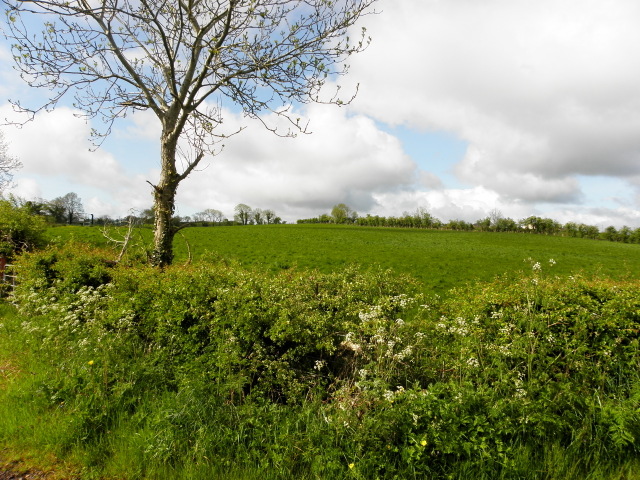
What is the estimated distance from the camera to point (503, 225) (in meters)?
102

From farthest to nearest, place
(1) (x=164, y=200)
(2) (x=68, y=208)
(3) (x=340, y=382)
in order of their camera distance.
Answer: (2) (x=68, y=208)
(1) (x=164, y=200)
(3) (x=340, y=382)

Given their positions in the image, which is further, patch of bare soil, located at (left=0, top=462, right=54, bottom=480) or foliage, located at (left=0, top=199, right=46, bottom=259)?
foliage, located at (left=0, top=199, right=46, bottom=259)

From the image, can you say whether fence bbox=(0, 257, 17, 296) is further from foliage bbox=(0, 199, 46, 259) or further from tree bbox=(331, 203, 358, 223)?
tree bbox=(331, 203, 358, 223)

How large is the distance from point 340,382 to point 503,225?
11242 centimetres

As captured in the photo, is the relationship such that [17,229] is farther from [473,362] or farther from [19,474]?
[473,362]

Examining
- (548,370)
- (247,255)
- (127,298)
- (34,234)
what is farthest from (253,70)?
(247,255)

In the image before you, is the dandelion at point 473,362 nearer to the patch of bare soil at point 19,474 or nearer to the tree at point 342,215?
the patch of bare soil at point 19,474

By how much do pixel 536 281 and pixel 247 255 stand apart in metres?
23.3

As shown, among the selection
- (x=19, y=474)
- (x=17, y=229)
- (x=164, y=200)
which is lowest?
(x=19, y=474)

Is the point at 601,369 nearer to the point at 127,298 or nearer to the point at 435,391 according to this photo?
the point at 435,391

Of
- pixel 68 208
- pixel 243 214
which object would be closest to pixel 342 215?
pixel 243 214

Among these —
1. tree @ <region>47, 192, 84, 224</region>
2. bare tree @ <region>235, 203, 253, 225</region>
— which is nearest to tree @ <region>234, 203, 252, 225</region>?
bare tree @ <region>235, 203, 253, 225</region>

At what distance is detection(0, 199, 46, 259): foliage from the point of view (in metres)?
10.6

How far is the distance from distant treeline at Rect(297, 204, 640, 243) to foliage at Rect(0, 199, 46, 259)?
325 ft
